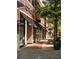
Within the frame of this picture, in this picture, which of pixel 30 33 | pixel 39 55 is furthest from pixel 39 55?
pixel 30 33

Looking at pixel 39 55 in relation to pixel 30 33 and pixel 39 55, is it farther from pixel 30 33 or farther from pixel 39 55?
pixel 30 33

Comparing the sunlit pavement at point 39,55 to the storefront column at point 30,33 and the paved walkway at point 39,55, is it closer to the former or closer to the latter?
the paved walkway at point 39,55

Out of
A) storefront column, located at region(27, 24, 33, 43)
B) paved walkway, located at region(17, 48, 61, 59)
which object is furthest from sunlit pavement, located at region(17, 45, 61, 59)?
storefront column, located at region(27, 24, 33, 43)

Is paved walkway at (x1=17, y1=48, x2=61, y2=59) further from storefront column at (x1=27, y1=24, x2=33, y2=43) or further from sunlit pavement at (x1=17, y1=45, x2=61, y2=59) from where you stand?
storefront column at (x1=27, y1=24, x2=33, y2=43)

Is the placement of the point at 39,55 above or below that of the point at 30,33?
below

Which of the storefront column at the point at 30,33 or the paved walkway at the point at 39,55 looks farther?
the storefront column at the point at 30,33

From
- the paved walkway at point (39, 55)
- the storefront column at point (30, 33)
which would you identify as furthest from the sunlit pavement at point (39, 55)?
the storefront column at point (30, 33)

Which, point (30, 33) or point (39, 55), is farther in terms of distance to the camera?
point (30, 33)
